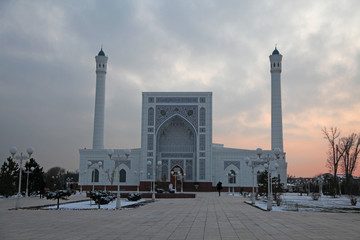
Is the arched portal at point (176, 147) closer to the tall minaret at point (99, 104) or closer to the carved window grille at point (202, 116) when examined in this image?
the carved window grille at point (202, 116)

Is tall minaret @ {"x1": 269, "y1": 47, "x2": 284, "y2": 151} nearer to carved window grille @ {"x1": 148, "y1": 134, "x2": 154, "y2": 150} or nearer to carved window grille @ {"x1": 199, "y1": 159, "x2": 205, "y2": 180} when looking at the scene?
carved window grille @ {"x1": 199, "y1": 159, "x2": 205, "y2": 180}

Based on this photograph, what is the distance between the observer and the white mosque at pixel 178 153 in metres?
40.5

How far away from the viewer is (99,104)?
4216 cm

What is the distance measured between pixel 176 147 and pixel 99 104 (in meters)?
9.39

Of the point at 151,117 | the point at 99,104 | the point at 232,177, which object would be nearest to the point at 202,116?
the point at 151,117

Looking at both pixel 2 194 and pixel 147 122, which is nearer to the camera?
pixel 2 194

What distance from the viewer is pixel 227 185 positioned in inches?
1598

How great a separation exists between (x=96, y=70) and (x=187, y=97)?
10.3 meters

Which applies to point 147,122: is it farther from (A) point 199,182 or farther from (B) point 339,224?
(B) point 339,224

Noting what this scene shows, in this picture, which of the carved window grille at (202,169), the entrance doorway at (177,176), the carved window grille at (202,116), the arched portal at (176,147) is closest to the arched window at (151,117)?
the arched portal at (176,147)

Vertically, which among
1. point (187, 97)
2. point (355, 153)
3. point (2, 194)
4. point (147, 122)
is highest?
point (187, 97)

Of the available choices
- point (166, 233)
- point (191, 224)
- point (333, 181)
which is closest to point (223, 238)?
point (166, 233)

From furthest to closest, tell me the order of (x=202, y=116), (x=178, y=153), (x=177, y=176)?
(x=178, y=153) < (x=202, y=116) < (x=177, y=176)

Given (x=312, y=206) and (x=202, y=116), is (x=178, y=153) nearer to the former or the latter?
(x=202, y=116)
